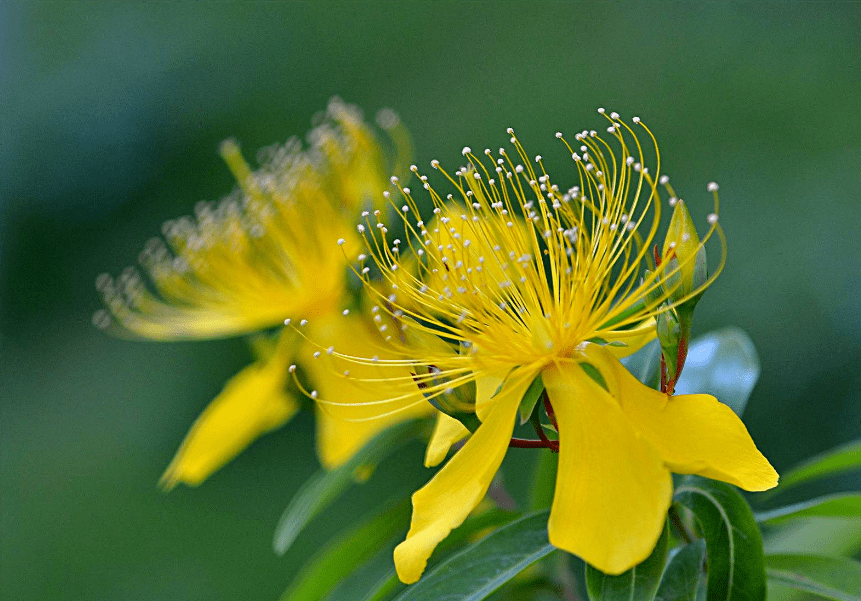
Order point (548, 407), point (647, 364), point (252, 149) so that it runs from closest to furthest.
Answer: point (548, 407) < point (647, 364) < point (252, 149)

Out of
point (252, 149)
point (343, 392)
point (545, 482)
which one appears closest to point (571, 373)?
point (545, 482)

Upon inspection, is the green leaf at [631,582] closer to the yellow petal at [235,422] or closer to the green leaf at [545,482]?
the green leaf at [545,482]

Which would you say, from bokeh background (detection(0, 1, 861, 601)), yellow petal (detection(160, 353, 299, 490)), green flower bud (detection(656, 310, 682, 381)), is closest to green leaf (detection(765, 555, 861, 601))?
green flower bud (detection(656, 310, 682, 381))

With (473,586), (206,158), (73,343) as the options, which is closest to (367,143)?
(473,586)

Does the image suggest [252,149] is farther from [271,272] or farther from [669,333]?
[669,333]

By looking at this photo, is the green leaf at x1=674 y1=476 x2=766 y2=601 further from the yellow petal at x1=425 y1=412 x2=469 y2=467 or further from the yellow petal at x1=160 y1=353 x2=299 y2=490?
the yellow petal at x1=160 y1=353 x2=299 y2=490

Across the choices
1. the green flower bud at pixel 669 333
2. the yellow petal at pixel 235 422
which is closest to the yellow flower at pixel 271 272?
the yellow petal at pixel 235 422
